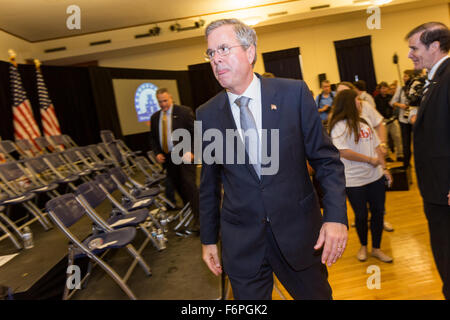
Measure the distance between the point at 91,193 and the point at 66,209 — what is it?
0.61 meters

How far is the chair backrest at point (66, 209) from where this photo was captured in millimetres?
2809

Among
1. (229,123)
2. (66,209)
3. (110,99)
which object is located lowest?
(66,209)

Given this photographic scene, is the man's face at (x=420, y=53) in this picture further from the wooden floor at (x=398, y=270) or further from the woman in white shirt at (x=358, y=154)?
the wooden floor at (x=398, y=270)

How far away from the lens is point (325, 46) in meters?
12.3

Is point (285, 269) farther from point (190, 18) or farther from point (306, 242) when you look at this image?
point (190, 18)

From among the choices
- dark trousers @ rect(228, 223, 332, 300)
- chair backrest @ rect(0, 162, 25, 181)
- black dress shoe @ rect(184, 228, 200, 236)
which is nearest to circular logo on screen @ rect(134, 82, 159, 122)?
chair backrest @ rect(0, 162, 25, 181)

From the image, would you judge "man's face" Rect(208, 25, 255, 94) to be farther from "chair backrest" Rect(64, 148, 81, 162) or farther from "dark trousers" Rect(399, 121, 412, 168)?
"chair backrest" Rect(64, 148, 81, 162)

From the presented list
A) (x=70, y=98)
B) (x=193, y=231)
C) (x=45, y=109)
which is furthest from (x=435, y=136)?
(x=70, y=98)

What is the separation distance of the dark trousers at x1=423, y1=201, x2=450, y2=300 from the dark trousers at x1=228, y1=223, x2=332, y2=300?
88 centimetres

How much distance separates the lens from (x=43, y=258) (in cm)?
311

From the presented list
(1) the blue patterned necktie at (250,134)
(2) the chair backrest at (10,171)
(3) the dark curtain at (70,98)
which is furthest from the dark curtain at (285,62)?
(1) the blue patterned necktie at (250,134)

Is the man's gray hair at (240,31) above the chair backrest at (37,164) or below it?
above

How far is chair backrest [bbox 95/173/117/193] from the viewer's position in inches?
162

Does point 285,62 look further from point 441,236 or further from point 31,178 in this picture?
point 441,236
